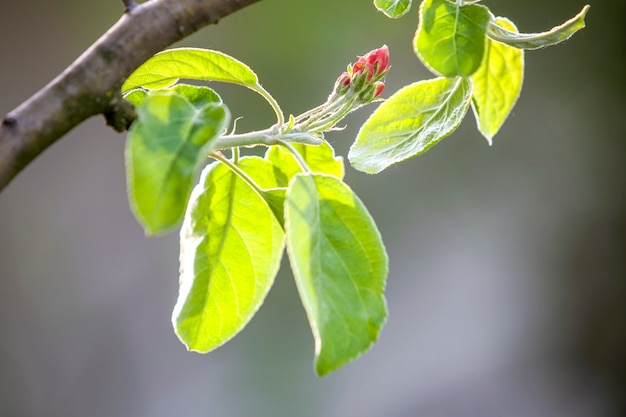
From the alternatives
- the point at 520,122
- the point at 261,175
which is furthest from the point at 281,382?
the point at 261,175

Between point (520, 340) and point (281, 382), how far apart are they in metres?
0.76

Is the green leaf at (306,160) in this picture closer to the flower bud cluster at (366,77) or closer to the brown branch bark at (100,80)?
the flower bud cluster at (366,77)

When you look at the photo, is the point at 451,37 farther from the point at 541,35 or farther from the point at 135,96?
the point at 135,96

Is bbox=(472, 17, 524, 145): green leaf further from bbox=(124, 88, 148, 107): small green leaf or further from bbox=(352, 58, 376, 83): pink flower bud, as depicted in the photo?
bbox=(124, 88, 148, 107): small green leaf

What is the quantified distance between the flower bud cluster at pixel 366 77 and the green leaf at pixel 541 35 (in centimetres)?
7

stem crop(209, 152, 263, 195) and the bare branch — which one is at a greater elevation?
the bare branch

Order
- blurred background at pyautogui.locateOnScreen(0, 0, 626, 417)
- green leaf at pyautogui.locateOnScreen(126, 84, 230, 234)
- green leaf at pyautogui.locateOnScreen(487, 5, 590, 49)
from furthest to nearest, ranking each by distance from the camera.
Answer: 1. blurred background at pyautogui.locateOnScreen(0, 0, 626, 417)
2. green leaf at pyautogui.locateOnScreen(487, 5, 590, 49)
3. green leaf at pyautogui.locateOnScreen(126, 84, 230, 234)

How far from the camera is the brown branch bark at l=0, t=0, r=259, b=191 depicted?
26 centimetres

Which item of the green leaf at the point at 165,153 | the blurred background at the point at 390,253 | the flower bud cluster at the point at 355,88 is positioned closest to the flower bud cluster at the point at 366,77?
the flower bud cluster at the point at 355,88

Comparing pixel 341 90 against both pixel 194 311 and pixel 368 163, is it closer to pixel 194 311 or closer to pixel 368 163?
pixel 368 163

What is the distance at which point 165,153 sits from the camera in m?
0.27

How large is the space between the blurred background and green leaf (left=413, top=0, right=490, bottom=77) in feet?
5.20

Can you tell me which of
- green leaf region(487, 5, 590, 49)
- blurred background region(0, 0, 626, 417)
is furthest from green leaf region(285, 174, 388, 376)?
blurred background region(0, 0, 626, 417)

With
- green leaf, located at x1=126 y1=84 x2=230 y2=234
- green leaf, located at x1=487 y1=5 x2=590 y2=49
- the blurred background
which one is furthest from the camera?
the blurred background
